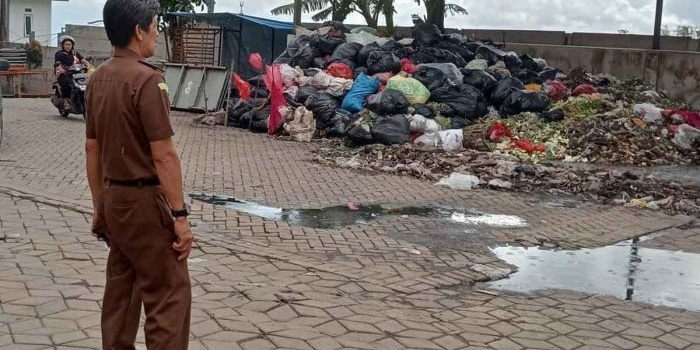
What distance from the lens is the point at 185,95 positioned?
16.9 meters

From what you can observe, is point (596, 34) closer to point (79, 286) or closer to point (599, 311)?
point (599, 311)

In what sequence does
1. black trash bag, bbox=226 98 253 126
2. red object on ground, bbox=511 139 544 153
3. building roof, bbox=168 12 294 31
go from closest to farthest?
red object on ground, bbox=511 139 544 153
black trash bag, bbox=226 98 253 126
building roof, bbox=168 12 294 31

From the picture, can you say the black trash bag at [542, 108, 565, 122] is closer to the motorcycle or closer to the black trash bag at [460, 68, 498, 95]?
the black trash bag at [460, 68, 498, 95]

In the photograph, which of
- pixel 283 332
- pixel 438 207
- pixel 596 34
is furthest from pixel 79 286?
Result: pixel 596 34

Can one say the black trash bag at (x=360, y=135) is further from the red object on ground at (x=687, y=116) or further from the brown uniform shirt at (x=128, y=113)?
the brown uniform shirt at (x=128, y=113)

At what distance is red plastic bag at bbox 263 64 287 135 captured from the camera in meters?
13.5

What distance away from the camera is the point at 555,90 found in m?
14.5

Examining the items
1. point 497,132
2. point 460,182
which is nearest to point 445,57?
point 497,132

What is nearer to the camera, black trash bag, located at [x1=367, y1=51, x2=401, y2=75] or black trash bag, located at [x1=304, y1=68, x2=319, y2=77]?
black trash bag, located at [x1=367, y1=51, x2=401, y2=75]

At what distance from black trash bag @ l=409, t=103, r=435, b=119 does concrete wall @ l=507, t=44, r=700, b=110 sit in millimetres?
5212

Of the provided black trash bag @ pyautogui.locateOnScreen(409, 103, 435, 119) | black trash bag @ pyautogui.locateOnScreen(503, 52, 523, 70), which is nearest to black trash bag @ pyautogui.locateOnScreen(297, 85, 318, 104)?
black trash bag @ pyautogui.locateOnScreen(409, 103, 435, 119)

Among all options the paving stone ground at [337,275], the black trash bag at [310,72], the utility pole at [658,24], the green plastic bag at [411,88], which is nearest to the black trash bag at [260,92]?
the black trash bag at [310,72]

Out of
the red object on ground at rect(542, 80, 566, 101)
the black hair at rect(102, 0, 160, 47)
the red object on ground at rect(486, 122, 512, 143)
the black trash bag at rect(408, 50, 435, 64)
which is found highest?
the black trash bag at rect(408, 50, 435, 64)

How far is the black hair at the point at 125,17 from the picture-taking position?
9.50 feet
